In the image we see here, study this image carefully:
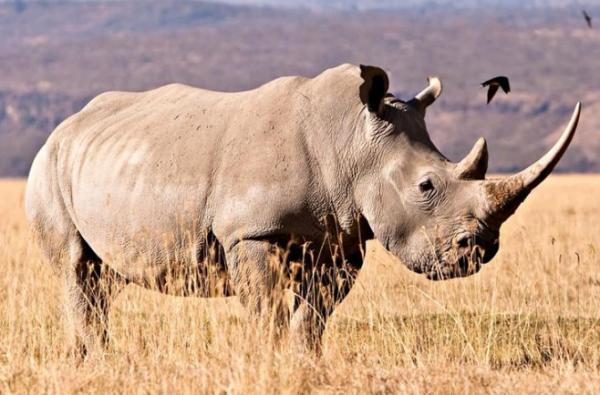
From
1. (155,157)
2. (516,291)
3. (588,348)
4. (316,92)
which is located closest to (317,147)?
(316,92)

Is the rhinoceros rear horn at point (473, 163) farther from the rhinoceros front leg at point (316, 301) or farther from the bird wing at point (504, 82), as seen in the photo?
the rhinoceros front leg at point (316, 301)

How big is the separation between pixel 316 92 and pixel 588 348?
225cm

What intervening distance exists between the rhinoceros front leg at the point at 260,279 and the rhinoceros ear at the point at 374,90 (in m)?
0.96

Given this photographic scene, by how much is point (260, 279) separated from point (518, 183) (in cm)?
149

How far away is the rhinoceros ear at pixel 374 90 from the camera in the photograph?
8.17 m

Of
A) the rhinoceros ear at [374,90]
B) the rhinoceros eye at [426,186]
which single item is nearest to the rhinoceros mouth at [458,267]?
the rhinoceros eye at [426,186]

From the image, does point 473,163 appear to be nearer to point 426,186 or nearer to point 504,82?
point 426,186

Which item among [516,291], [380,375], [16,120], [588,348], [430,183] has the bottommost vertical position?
[16,120]

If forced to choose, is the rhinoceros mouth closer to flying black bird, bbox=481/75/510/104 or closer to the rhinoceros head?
the rhinoceros head

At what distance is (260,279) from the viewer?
26.5 ft

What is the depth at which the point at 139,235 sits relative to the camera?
8766 mm

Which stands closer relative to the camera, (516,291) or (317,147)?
(317,147)

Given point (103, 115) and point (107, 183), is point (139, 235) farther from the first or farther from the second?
point (103, 115)

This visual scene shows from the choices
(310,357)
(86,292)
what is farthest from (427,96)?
(86,292)
